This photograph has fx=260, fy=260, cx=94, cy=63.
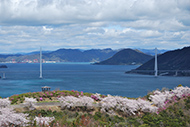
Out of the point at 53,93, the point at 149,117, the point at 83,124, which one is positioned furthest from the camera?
the point at 53,93

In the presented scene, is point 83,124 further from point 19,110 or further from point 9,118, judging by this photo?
point 19,110

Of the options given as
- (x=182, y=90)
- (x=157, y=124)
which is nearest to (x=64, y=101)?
(x=157, y=124)

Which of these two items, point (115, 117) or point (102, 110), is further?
point (102, 110)

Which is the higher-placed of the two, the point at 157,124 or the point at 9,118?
the point at 9,118

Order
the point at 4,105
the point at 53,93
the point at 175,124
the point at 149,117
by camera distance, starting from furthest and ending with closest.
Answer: the point at 53,93, the point at 4,105, the point at 149,117, the point at 175,124

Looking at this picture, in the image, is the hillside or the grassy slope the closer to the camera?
the grassy slope

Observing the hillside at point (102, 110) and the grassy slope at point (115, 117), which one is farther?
the hillside at point (102, 110)

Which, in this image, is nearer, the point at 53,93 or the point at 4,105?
the point at 4,105

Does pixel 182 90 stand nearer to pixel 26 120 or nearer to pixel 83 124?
pixel 83 124

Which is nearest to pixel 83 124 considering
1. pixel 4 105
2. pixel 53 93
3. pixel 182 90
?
pixel 4 105
